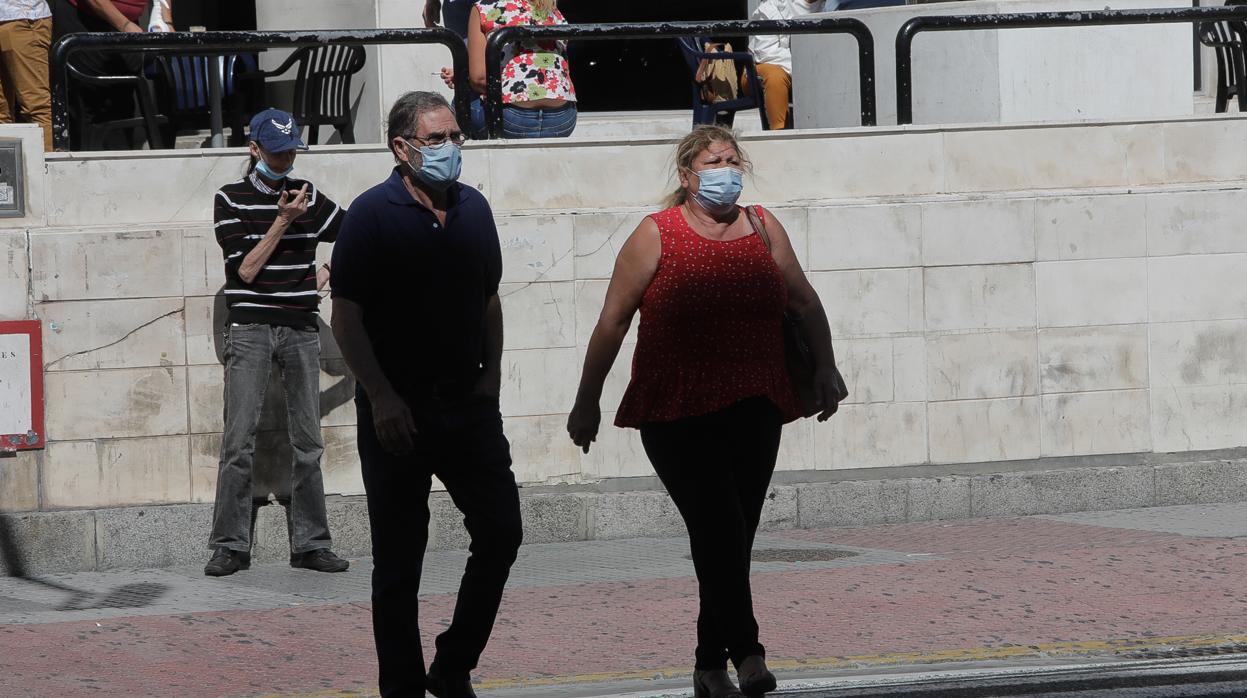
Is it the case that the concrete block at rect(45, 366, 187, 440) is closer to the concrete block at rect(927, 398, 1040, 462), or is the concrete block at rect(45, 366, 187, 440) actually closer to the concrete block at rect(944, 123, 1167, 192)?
the concrete block at rect(927, 398, 1040, 462)

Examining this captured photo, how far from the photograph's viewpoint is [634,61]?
47.8 ft

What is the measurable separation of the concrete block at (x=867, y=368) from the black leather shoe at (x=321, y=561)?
295 cm

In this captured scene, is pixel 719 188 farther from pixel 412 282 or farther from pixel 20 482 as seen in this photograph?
pixel 20 482

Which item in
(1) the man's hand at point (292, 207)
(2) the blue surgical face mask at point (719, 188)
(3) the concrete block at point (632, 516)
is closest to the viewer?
(2) the blue surgical face mask at point (719, 188)

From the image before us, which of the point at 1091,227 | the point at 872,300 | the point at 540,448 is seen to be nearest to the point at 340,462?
the point at 540,448

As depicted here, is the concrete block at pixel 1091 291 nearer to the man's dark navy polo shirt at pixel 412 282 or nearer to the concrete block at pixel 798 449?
the concrete block at pixel 798 449

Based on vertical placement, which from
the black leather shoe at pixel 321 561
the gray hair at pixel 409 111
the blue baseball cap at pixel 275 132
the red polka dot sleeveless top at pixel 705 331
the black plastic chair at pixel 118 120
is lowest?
the black leather shoe at pixel 321 561

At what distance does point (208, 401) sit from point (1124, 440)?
5.08 metres

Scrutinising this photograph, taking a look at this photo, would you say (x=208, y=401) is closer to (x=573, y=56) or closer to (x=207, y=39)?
(x=207, y=39)

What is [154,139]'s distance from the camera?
10828 millimetres

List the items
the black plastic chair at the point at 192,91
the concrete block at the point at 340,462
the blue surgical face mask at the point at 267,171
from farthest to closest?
the black plastic chair at the point at 192,91
the concrete block at the point at 340,462
the blue surgical face mask at the point at 267,171

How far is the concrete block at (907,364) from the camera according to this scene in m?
10.1

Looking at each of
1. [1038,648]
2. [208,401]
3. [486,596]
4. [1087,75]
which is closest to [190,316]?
[208,401]

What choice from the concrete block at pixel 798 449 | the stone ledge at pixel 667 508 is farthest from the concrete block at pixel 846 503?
the concrete block at pixel 798 449
